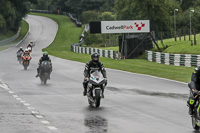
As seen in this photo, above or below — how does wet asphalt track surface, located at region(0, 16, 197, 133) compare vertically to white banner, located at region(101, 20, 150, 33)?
below

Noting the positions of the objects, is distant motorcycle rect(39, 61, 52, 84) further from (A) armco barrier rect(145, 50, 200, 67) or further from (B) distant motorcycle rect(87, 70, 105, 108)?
(A) armco barrier rect(145, 50, 200, 67)

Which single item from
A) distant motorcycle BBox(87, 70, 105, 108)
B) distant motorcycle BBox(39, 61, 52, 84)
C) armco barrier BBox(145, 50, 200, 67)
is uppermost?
distant motorcycle BBox(87, 70, 105, 108)

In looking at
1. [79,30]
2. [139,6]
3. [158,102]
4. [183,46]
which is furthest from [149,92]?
[79,30]

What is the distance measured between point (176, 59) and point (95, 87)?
92.8 feet

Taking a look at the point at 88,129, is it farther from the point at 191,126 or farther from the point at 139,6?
the point at 139,6

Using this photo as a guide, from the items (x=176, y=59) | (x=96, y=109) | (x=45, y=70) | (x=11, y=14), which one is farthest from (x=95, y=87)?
(x=11, y=14)

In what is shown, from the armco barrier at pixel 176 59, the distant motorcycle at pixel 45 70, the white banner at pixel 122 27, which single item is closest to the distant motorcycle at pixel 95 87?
the distant motorcycle at pixel 45 70

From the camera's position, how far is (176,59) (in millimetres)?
42750

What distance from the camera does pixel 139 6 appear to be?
88812mm

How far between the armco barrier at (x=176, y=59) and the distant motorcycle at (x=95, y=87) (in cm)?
2451

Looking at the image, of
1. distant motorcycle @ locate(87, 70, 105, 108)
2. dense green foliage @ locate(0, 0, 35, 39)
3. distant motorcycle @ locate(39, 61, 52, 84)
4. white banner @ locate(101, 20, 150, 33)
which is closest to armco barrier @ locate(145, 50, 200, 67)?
white banner @ locate(101, 20, 150, 33)

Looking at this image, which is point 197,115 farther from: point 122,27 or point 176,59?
point 122,27

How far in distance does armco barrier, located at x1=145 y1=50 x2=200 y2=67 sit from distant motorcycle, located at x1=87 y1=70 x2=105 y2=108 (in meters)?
24.5

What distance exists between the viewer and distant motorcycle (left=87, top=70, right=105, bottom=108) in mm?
15172
